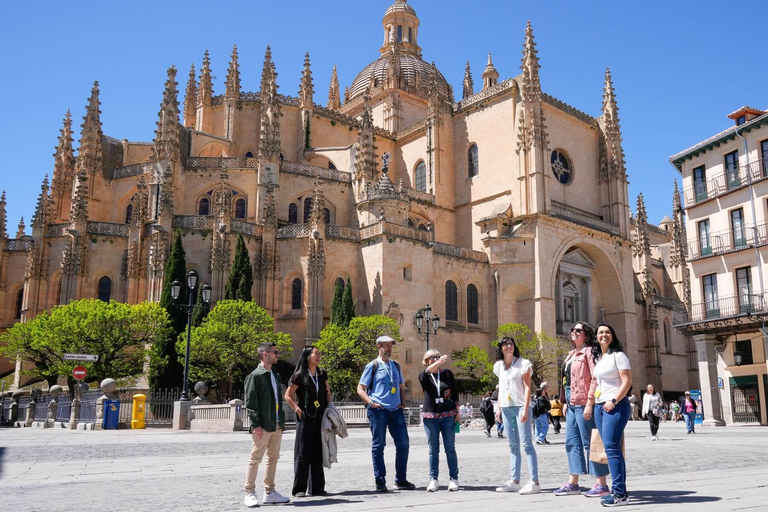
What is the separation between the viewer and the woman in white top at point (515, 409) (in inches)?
288

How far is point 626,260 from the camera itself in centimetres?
4734

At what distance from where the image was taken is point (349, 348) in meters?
31.0

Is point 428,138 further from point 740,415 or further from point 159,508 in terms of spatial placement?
point 159,508

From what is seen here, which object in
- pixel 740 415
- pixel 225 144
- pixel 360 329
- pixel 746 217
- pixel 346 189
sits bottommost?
pixel 740 415

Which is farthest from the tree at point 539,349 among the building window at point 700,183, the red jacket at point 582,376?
the red jacket at point 582,376

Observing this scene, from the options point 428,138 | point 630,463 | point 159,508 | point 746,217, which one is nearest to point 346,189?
point 428,138

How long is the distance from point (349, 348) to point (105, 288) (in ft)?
45.2

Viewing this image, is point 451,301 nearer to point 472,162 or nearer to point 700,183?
point 472,162

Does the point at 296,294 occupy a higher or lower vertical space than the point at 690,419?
higher

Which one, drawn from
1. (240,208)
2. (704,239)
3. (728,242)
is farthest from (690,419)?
(240,208)

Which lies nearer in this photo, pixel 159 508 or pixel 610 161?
pixel 159 508

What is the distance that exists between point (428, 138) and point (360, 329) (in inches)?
753

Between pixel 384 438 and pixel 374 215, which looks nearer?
pixel 384 438

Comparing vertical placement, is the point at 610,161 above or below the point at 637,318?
above
